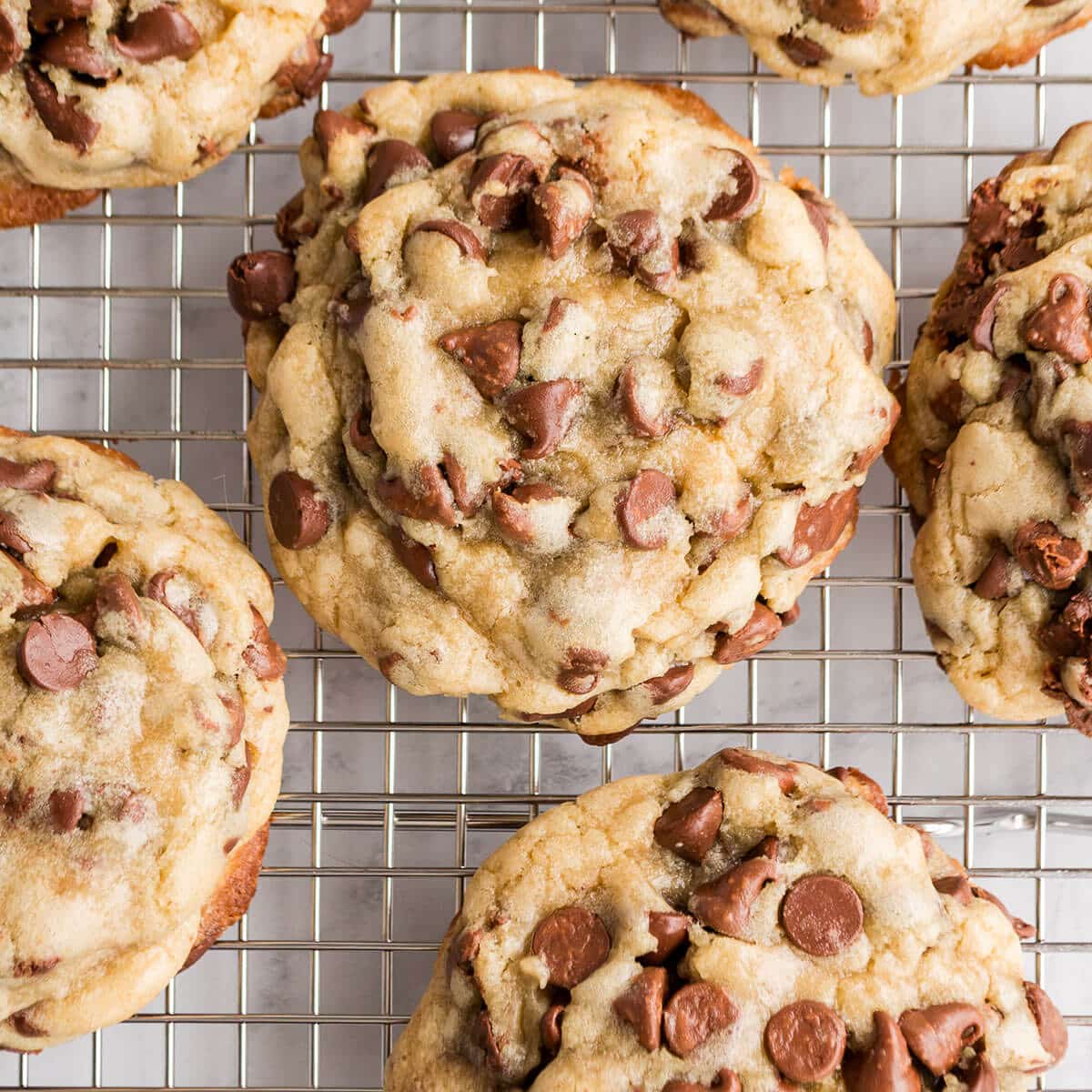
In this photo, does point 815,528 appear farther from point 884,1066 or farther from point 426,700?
point 426,700

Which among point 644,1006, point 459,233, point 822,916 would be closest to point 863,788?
point 822,916

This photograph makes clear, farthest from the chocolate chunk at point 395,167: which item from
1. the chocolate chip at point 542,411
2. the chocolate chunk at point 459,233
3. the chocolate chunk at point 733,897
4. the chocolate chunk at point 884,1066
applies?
the chocolate chunk at point 884,1066

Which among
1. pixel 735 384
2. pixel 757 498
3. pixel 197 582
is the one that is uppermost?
pixel 735 384

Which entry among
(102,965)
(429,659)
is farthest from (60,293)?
(102,965)

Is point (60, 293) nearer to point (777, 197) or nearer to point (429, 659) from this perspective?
point (429, 659)

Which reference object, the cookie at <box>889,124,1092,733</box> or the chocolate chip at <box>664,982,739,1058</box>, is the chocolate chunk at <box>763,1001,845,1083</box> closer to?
the chocolate chip at <box>664,982,739,1058</box>

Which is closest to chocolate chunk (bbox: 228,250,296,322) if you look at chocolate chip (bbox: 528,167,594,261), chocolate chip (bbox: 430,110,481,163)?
chocolate chip (bbox: 430,110,481,163)
